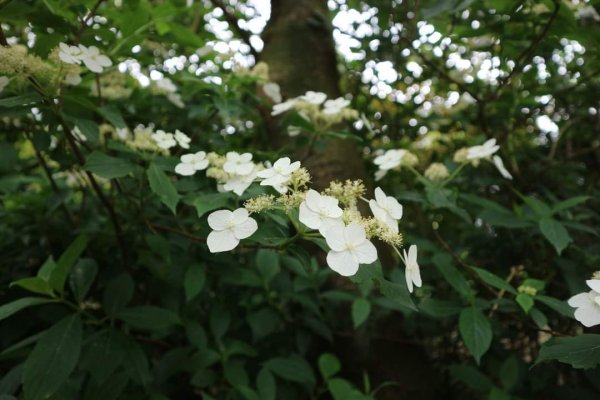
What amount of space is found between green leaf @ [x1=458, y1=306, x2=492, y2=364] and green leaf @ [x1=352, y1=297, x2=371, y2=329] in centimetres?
30

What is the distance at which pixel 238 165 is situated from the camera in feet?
3.49

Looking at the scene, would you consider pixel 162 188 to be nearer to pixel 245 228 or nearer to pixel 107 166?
pixel 107 166

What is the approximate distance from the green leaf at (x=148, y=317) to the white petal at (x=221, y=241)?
45 cm

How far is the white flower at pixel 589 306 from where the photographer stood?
84cm

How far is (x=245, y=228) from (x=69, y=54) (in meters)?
0.65

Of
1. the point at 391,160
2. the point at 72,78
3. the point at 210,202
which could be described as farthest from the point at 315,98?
the point at 72,78

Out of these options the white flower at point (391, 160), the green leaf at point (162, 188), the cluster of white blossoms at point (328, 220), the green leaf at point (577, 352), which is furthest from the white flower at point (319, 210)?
the white flower at point (391, 160)

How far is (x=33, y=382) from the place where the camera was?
39.6 inches

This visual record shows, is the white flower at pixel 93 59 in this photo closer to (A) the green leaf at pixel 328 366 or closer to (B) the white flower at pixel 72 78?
(B) the white flower at pixel 72 78

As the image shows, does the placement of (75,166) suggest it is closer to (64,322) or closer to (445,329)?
(64,322)

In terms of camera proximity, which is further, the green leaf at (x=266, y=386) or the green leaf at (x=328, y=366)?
the green leaf at (x=328, y=366)

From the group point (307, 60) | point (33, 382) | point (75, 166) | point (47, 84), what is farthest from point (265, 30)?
point (33, 382)

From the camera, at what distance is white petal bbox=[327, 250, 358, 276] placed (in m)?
0.79

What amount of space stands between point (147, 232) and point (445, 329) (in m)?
1.16
